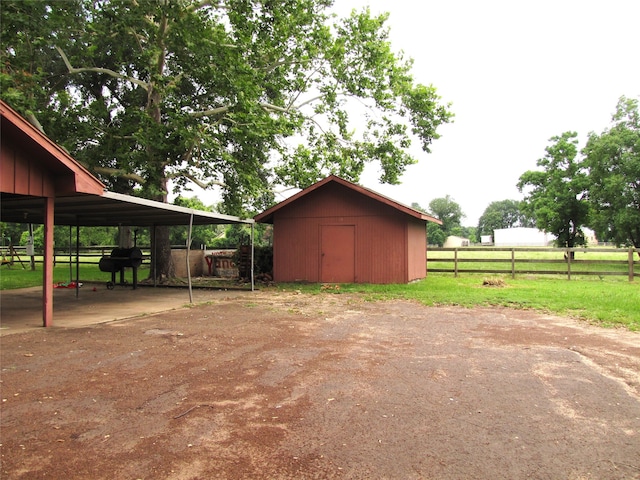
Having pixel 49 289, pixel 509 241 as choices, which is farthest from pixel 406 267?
pixel 509 241

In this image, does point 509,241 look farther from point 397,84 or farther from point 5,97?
point 5,97

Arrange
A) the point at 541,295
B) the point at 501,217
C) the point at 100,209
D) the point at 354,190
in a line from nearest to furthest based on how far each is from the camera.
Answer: the point at 100,209 < the point at 541,295 < the point at 354,190 < the point at 501,217

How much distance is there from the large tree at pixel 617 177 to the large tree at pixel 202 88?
918 cm

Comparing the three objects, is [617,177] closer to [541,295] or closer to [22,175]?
[541,295]

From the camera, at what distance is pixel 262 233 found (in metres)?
39.1

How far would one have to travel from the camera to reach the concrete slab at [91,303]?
791 centimetres

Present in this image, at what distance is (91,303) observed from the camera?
34.0ft

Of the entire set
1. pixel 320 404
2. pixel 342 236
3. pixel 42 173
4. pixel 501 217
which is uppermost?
pixel 501 217

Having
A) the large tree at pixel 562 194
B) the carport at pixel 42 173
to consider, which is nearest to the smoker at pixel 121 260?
the carport at pixel 42 173

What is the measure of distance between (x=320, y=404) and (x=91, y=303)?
871cm

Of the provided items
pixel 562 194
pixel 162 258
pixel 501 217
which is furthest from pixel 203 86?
pixel 501 217

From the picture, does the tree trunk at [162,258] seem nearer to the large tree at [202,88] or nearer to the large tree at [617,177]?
the large tree at [202,88]

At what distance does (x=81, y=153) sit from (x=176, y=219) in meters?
5.19

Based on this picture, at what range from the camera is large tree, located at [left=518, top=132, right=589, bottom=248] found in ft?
75.2
